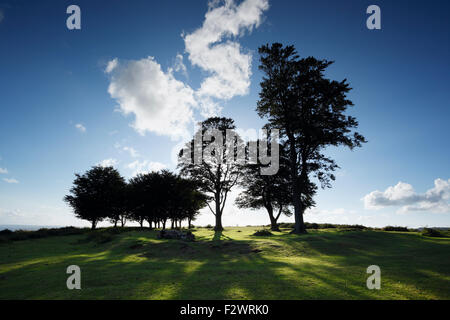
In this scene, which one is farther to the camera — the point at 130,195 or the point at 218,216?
the point at 130,195

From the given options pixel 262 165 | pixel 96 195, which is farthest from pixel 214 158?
pixel 96 195

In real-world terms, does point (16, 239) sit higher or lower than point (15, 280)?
lower

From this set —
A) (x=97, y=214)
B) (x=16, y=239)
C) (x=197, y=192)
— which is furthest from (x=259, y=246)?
(x=97, y=214)

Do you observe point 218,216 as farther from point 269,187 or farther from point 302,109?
point 302,109

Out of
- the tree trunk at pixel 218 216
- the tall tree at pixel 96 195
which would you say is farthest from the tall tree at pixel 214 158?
the tall tree at pixel 96 195

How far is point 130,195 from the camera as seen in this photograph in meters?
49.2

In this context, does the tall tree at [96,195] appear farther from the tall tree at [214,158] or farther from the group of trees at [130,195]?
the tall tree at [214,158]

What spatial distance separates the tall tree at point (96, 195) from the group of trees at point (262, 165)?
187 millimetres

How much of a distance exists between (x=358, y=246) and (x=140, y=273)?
1559 centimetres

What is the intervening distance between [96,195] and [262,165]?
37.3 m

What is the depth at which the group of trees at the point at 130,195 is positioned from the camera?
154ft
